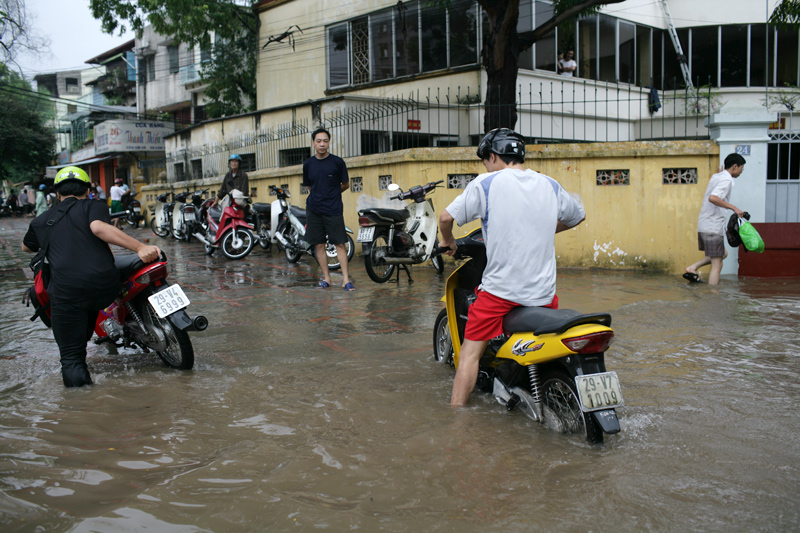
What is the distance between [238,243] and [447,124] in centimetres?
571

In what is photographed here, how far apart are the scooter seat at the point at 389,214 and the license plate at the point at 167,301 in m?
3.97

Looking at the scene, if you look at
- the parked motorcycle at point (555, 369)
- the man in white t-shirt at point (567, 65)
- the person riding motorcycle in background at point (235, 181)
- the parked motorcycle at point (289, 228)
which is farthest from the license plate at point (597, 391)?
the man in white t-shirt at point (567, 65)

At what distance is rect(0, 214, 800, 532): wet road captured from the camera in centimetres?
270

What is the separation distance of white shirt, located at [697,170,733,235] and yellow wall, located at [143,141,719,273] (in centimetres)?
97

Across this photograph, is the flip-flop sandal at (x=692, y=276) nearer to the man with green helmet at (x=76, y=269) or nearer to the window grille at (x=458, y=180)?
the window grille at (x=458, y=180)

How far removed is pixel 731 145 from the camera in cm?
903

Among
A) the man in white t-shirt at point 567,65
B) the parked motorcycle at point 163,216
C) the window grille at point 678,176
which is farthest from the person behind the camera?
the parked motorcycle at point 163,216

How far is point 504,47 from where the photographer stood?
10.8 metres

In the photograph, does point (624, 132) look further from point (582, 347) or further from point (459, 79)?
point (582, 347)

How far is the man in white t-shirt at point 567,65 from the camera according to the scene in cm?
1617

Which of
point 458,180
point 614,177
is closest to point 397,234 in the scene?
point 458,180

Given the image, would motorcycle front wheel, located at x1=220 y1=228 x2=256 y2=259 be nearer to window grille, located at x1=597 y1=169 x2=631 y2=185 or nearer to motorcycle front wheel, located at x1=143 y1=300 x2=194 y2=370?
window grille, located at x1=597 y1=169 x2=631 y2=185

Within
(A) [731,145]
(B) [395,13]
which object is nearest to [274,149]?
(B) [395,13]

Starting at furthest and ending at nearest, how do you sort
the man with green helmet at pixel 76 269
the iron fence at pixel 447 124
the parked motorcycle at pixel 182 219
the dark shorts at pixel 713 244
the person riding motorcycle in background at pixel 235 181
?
1. the parked motorcycle at pixel 182 219
2. the iron fence at pixel 447 124
3. the person riding motorcycle in background at pixel 235 181
4. the dark shorts at pixel 713 244
5. the man with green helmet at pixel 76 269
